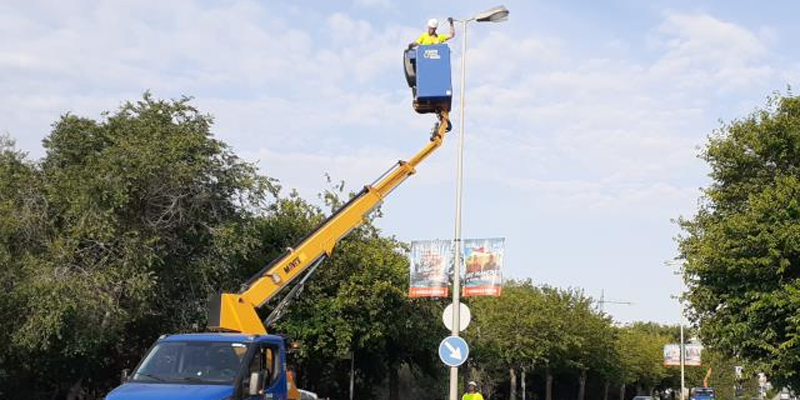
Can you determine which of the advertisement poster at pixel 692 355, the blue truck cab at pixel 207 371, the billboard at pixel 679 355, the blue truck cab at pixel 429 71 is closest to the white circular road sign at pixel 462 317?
the blue truck cab at pixel 429 71

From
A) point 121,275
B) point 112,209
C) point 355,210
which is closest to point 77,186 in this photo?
point 112,209

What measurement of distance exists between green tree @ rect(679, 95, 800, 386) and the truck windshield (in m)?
16.8

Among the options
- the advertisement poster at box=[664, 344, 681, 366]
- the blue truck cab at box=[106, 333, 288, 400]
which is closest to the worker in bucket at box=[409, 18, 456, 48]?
the blue truck cab at box=[106, 333, 288, 400]

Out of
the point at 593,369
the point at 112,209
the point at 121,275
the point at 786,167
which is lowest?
the point at 593,369

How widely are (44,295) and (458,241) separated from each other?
37.8 feet

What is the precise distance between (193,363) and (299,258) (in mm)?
6657

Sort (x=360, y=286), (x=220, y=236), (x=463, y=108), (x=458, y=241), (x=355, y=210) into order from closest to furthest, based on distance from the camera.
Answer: (x=355, y=210)
(x=458, y=241)
(x=463, y=108)
(x=220, y=236)
(x=360, y=286)

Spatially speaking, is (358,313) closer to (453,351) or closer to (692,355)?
(453,351)

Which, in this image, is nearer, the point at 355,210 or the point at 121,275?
the point at 355,210

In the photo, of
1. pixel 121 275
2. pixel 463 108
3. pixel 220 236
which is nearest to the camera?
pixel 463 108

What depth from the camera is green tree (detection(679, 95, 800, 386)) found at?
23.3 m

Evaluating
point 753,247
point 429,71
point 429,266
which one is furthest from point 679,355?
point 429,71

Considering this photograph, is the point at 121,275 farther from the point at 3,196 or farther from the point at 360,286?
the point at 360,286

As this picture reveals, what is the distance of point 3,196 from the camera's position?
2558cm
